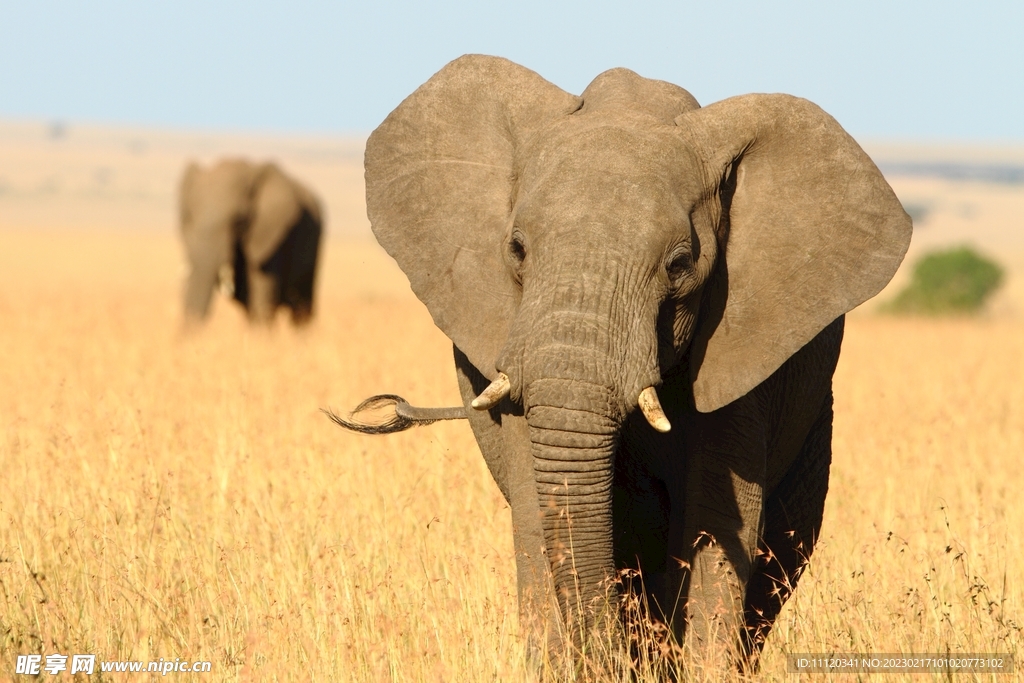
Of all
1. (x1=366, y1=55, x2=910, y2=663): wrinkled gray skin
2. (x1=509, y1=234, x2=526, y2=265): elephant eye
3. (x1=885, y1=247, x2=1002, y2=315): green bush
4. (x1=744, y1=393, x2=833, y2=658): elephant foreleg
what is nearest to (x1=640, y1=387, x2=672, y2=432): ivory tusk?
(x1=366, y1=55, x2=910, y2=663): wrinkled gray skin

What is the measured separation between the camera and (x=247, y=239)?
19.1m

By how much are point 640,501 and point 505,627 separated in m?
0.64

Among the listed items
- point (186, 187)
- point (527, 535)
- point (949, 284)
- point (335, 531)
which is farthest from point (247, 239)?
point (949, 284)

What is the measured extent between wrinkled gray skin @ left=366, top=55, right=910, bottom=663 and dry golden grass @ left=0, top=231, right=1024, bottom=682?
538 millimetres

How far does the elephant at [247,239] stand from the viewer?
18.5m

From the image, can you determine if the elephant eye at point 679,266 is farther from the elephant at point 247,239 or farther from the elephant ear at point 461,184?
the elephant at point 247,239

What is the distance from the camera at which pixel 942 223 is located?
120625 millimetres

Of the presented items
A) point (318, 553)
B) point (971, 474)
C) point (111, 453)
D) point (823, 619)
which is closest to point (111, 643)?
point (318, 553)

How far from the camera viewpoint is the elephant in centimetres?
1853

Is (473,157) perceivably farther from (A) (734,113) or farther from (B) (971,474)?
(B) (971,474)

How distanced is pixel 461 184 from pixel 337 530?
82.8 inches

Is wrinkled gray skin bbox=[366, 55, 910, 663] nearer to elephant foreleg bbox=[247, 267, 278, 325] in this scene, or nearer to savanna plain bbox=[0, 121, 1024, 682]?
savanna plain bbox=[0, 121, 1024, 682]

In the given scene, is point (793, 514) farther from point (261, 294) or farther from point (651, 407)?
point (261, 294)

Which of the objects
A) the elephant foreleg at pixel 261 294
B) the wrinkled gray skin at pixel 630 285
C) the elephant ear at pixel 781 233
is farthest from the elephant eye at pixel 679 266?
the elephant foreleg at pixel 261 294
